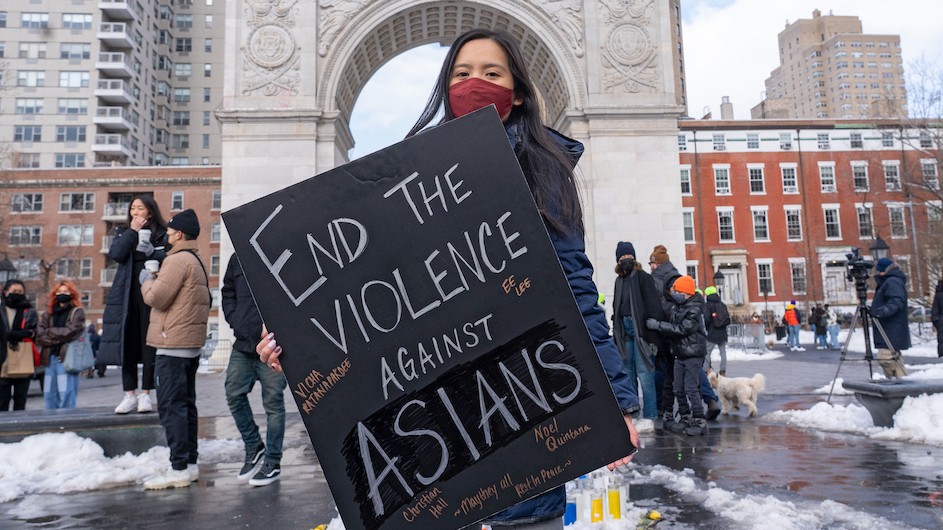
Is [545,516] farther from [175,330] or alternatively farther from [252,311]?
[175,330]

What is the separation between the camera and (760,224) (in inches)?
1708

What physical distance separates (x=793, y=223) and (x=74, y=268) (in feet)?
175

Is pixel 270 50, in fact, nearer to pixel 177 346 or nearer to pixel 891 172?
pixel 177 346

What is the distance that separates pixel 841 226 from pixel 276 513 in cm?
4880

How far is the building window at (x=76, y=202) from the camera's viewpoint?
47.2 m

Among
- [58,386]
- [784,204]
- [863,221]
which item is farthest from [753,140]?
[58,386]

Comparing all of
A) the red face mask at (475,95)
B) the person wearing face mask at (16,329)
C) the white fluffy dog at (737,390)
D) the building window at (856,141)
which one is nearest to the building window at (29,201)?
the person wearing face mask at (16,329)

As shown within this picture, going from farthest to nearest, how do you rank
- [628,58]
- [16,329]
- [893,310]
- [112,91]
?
[112,91], [628,58], [893,310], [16,329]

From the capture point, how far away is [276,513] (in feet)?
14.7

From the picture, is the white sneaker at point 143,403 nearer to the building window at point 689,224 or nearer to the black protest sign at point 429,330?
the black protest sign at point 429,330

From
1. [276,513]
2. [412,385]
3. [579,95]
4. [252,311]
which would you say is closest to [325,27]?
[579,95]

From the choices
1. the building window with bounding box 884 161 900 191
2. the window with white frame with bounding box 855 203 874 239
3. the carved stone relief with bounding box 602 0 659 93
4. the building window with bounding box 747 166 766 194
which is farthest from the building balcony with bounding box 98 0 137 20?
the building window with bounding box 884 161 900 191

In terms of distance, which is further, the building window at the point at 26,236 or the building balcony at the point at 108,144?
the building balcony at the point at 108,144

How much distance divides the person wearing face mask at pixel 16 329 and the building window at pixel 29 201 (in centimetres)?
4608
